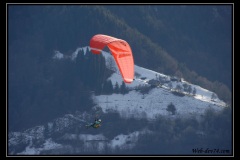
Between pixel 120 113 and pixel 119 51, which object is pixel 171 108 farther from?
pixel 119 51

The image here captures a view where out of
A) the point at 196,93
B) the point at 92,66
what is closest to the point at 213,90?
the point at 196,93

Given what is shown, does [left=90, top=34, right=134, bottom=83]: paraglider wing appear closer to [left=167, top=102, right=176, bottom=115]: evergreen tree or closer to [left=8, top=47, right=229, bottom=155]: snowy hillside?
[left=8, top=47, right=229, bottom=155]: snowy hillside

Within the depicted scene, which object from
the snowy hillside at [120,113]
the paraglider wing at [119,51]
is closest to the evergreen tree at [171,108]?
the snowy hillside at [120,113]

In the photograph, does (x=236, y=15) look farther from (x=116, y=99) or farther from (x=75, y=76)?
(x=75, y=76)

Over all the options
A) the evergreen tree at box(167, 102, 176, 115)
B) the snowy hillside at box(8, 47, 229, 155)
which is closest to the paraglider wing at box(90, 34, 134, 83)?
the snowy hillside at box(8, 47, 229, 155)

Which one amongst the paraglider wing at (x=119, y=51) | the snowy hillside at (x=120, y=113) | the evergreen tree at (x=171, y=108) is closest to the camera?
the paraglider wing at (x=119, y=51)

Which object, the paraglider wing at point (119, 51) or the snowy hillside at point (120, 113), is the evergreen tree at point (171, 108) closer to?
the snowy hillside at point (120, 113)
